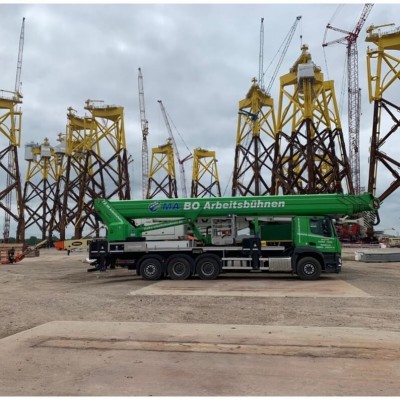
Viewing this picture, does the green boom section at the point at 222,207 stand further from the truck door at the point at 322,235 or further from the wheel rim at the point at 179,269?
the wheel rim at the point at 179,269

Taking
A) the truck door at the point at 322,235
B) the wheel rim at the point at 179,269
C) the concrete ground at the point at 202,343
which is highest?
the truck door at the point at 322,235

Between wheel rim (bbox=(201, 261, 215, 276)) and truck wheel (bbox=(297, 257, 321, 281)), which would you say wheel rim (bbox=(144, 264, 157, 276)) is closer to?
wheel rim (bbox=(201, 261, 215, 276))

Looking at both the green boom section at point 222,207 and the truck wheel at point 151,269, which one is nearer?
the green boom section at point 222,207

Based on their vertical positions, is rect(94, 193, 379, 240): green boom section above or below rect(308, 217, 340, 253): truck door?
above

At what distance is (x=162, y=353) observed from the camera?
672 centimetres

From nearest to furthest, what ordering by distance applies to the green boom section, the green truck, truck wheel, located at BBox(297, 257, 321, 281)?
truck wheel, located at BBox(297, 257, 321, 281) < the green truck < the green boom section

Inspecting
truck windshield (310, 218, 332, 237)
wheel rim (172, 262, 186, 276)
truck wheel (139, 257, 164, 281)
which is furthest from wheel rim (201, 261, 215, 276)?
truck windshield (310, 218, 332, 237)

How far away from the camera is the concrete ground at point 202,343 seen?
5312 mm

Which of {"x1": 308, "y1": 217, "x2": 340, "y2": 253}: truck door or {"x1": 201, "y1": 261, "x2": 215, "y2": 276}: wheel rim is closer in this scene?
{"x1": 308, "y1": 217, "x2": 340, "y2": 253}: truck door

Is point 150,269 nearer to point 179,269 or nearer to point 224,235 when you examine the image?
point 179,269

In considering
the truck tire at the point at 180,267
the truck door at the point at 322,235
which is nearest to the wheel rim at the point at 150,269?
the truck tire at the point at 180,267

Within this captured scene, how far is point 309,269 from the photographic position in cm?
1747

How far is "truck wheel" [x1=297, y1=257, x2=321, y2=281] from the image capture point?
57.2 feet

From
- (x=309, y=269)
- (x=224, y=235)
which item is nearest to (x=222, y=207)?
(x=224, y=235)
